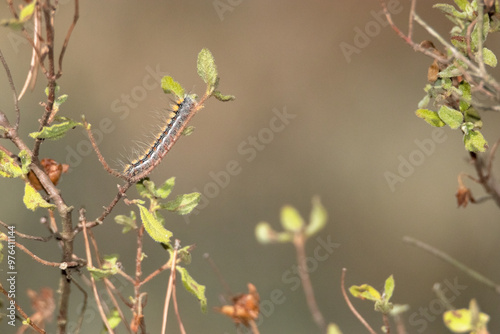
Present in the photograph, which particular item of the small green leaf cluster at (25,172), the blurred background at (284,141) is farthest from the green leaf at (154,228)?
the blurred background at (284,141)

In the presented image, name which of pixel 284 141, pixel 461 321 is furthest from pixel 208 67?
pixel 284 141

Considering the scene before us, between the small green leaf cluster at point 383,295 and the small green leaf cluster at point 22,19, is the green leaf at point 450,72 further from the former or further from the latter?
the small green leaf cluster at point 22,19

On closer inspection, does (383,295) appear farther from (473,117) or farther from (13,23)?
(13,23)

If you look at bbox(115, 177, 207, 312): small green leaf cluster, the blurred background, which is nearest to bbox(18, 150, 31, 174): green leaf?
bbox(115, 177, 207, 312): small green leaf cluster

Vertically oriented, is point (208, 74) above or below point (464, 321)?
above

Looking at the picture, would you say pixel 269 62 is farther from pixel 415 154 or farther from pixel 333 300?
pixel 333 300

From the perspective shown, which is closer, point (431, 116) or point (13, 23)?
point (13, 23)
